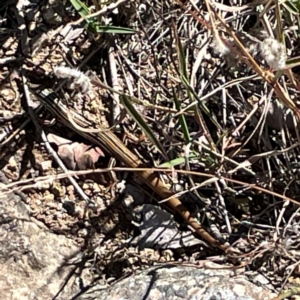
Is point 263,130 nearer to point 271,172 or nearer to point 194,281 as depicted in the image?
point 271,172

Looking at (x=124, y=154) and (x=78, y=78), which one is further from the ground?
(x=78, y=78)

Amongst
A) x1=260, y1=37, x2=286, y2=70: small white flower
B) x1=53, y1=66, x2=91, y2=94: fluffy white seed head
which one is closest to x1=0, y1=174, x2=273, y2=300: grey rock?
x1=53, y1=66, x2=91, y2=94: fluffy white seed head

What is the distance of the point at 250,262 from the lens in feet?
5.80

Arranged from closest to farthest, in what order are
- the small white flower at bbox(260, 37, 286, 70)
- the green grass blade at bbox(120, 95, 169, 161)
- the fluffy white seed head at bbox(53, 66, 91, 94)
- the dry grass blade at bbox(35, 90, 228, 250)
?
the small white flower at bbox(260, 37, 286, 70) < the fluffy white seed head at bbox(53, 66, 91, 94) < the green grass blade at bbox(120, 95, 169, 161) < the dry grass blade at bbox(35, 90, 228, 250)

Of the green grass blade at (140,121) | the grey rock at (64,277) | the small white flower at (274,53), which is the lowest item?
the grey rock at (64,277)

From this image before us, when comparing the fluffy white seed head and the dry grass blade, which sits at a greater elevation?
the fluffy white seed head

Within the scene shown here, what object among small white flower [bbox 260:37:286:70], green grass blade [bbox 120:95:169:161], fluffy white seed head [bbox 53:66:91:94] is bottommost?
green grass blade [bbox 120:95:169:161]

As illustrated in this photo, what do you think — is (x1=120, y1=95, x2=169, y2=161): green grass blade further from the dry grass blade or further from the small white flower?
the small white flower

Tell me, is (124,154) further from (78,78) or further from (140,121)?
(78,78)

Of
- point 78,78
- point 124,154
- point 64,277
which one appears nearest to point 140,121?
point 124,154

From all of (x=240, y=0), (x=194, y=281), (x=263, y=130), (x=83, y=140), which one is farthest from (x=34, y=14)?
(x=194, y=281)

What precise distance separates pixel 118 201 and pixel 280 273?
→ 0.47 meters

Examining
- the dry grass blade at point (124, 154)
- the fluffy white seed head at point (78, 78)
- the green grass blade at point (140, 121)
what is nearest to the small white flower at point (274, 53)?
the fluffy white seed head at point (78, 78)

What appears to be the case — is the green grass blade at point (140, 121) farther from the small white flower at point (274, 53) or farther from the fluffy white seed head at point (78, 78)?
the small white flower at point (274, 53)
